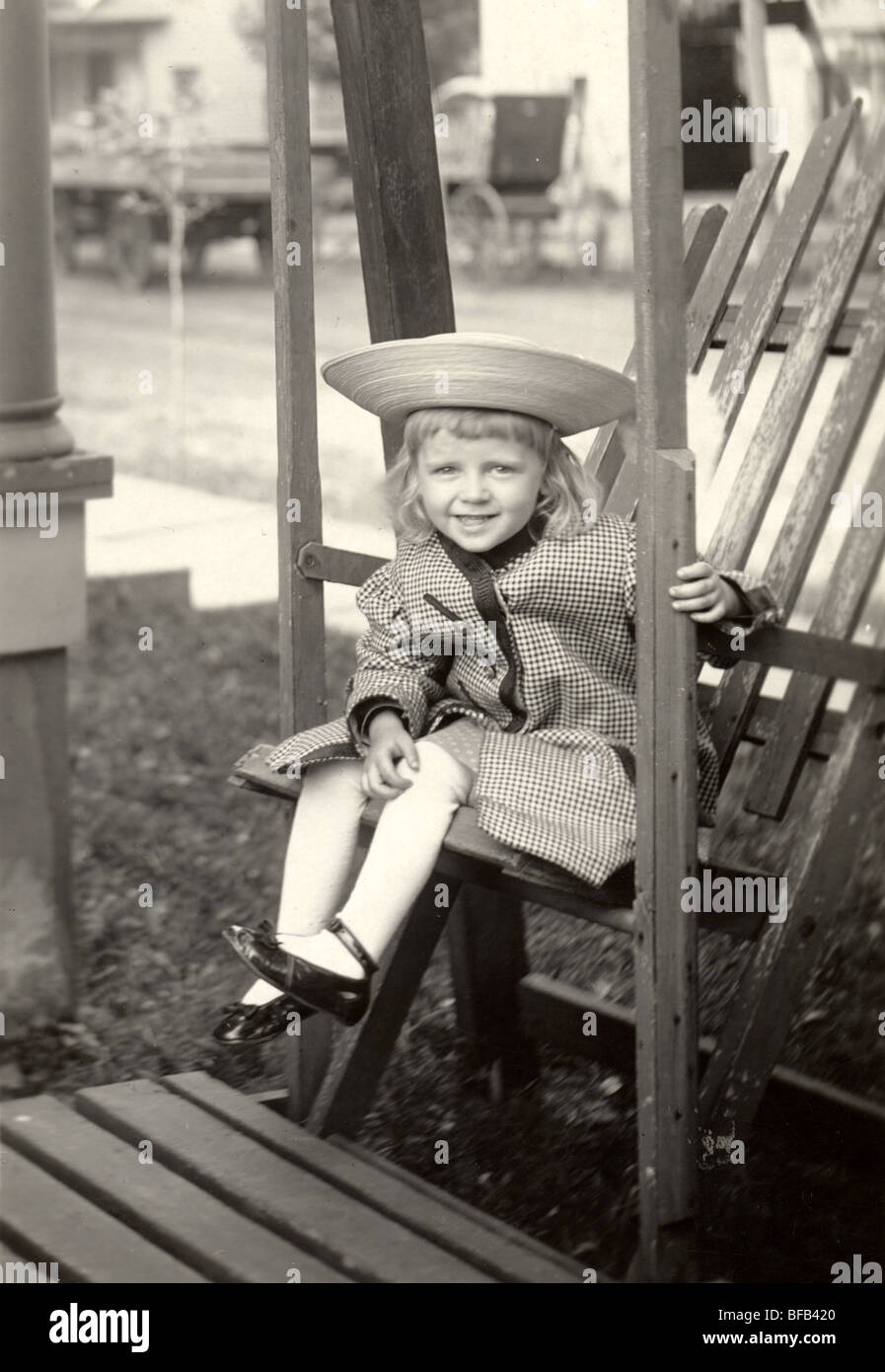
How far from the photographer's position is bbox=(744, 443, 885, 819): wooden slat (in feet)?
10.2

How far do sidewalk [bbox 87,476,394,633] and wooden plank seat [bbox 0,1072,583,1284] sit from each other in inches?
164

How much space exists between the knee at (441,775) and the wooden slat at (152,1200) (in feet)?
2.45

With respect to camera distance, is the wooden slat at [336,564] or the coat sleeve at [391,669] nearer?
the coat sleeve at [391,669]

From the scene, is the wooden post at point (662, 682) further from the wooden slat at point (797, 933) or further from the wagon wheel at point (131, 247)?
the wagon wheel at point (131, 247)

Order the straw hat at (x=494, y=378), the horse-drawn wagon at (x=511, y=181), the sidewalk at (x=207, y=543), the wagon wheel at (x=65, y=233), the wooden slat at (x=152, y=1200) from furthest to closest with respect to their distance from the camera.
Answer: the wagon wheel at (x=65, y=233) → the horse-drawn wagon at (x=511, y=181) → the sidewalk at (x=207, y=543) → the straw hat at (x=494, y=378) → the wooden slat at (x=152, y=1200)

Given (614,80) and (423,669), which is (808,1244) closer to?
(423,669)

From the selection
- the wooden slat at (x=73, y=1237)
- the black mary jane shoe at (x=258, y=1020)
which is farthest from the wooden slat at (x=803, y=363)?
the wooden slat at (x=73, y=1237)

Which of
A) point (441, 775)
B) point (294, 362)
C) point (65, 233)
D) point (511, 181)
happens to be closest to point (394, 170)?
point (294, 362)

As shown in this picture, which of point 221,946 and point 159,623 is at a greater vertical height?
point 159,623

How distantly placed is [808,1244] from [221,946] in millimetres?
1951

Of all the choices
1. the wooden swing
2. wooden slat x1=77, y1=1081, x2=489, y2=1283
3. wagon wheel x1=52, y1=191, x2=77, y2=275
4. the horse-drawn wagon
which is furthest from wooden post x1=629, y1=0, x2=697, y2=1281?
wagon wheel x1=52, y1=191, x2=77, y2=275

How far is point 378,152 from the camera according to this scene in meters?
3.51

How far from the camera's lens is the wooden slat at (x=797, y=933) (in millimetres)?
3016

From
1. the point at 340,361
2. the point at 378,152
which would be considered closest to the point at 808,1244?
the point at 340,361
